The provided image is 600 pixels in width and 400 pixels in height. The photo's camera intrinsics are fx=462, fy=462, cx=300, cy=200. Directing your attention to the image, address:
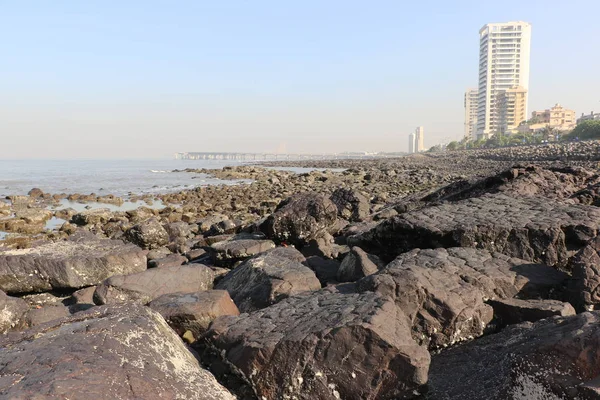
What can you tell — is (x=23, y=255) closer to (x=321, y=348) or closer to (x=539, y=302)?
(x=321, y=348)

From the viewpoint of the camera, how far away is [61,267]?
21.3 feet

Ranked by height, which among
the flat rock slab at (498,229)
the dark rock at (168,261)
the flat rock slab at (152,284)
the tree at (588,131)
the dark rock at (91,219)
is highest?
the tree at (588,131)

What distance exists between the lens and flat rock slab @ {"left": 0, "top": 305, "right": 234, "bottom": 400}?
2646 millimetres

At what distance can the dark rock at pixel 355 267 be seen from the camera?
222 inches

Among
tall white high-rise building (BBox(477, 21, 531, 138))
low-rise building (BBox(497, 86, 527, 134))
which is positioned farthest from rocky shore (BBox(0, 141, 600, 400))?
tall white high-rise building (BBox(477, 21, 531, 138))

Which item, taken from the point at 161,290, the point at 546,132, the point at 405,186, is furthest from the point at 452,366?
the point at 546,132

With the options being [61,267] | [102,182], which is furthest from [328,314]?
[102,182]

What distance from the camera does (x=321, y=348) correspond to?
3391 mm

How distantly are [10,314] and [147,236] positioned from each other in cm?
469

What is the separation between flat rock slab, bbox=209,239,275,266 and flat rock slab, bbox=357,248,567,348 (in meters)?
2.92

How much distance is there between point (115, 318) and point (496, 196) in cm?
692

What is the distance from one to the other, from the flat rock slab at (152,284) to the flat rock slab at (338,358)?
2455 millimetres

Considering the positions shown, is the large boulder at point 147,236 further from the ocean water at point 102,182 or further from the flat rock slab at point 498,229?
the ocean water at point 102,182

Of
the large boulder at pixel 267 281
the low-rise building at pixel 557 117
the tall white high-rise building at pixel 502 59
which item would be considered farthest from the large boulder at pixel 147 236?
the tall white high-rise building at pixel 502 59
